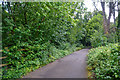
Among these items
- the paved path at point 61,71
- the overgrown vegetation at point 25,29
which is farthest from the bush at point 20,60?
the paved path at point 61,71

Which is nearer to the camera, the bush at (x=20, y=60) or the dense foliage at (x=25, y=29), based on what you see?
the bush at (x=20, y=60)

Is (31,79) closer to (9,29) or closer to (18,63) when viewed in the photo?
(18,63)

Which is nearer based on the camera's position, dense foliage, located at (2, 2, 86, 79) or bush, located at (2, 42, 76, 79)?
bush, located at (2, 42, 76, 79)

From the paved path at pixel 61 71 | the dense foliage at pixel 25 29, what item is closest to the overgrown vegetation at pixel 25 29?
the dense foliage at pixel 25 29

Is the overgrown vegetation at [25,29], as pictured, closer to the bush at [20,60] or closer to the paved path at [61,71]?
the bush at [20,60]

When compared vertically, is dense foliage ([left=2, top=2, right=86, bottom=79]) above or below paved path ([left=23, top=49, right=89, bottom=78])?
above

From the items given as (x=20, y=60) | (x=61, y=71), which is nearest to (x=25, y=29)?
(x=20, y=60)

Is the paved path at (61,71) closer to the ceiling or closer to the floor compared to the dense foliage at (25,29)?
closer to the floor

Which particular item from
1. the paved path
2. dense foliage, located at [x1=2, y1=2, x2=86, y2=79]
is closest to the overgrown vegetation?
dense foliage, located at [x1=2, y1=2, x2=86, y2=79]

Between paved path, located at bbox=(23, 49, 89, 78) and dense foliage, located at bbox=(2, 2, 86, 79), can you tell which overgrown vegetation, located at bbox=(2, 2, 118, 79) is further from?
paved path, located at bbox=(23, 49, 89, 78)

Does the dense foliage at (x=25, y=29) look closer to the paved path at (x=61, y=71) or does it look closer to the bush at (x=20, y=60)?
the bush at (x=20, y=60)

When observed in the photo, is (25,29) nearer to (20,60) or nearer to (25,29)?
(25,29)

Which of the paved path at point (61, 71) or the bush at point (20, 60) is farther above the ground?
the bush at point (20, 60)

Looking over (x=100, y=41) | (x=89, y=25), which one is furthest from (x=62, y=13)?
(x=89, y=25)
